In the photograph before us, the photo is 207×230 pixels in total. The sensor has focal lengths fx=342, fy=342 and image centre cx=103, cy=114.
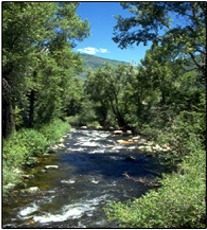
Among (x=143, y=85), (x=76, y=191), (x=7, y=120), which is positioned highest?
(x=143, y=85)

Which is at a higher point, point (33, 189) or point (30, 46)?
point (30, 46)

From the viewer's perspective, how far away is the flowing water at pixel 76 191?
8.38 metres

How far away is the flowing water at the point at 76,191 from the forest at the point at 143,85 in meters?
0.59

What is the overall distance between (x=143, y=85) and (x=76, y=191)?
15.5m

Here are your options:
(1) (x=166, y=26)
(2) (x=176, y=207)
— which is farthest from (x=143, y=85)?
(2) (x=176, y=207)

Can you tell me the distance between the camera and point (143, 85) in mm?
25312

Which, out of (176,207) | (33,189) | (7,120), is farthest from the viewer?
(7,120)

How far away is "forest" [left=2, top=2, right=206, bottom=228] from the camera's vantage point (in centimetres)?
630

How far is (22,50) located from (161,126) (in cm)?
575

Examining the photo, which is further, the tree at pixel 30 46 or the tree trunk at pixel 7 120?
the tree trunk at pixel 7 120

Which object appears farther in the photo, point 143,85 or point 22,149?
point 143,85

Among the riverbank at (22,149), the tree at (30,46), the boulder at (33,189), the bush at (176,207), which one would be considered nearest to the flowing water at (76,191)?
the boulder at (33,189)

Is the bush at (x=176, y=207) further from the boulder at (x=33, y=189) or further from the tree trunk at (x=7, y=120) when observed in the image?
the tree trunk at (x=7, y=120)

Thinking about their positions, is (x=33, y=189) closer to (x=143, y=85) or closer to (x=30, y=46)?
(x=30, y=46)
